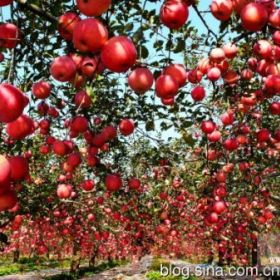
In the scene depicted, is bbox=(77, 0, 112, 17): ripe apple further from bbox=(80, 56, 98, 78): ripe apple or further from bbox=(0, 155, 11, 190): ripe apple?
bbox=(0, 155, 11, 190): ripe apple

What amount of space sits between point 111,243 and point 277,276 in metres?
16.2

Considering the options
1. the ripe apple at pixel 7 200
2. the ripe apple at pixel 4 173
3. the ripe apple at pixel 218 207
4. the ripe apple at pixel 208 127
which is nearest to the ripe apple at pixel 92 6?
the ripe apple at pixel 4 173

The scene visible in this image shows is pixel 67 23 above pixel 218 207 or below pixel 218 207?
above

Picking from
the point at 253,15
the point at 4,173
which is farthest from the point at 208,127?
the point at 4,173

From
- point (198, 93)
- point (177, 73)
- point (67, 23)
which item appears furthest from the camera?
point (198, 93)

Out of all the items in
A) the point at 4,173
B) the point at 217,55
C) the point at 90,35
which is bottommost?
the point at 4,173

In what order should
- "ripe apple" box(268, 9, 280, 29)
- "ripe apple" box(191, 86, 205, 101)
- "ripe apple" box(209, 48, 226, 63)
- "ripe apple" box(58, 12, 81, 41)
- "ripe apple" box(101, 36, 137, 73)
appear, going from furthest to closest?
"ripe apple" box(191, 86, 205, 101)
"ripe apple" box(209, 48, 226, 63)
"ripe apple" box(268, 9, 280, 29)
"ripe apple" box(58, 12, 81, 41)
"ripe apple" box(101, 36, 137, 73)

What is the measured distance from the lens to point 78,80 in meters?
2.77

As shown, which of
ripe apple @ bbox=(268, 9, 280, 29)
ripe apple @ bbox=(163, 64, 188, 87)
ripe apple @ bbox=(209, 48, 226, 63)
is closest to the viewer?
Result: ripe apple @ bbox=(163, 64, 188, 87)

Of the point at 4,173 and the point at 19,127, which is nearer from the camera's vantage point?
the point at 4,173

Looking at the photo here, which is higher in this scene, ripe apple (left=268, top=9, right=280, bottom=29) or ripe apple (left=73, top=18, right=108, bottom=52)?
ripe apple (left=268, top=9, right=280, bottom=29)

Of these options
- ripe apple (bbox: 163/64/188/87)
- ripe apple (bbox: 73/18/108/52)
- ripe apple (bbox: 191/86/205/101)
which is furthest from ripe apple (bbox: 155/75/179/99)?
ripe apple (bbox: 191/86/205/101)

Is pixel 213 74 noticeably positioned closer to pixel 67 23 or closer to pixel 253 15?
pixel 253 15

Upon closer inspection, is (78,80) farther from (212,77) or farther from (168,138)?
(168,138)
